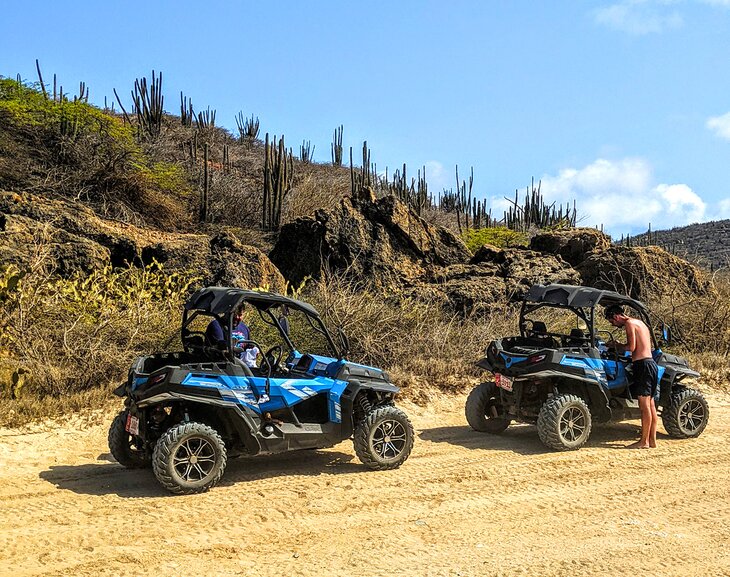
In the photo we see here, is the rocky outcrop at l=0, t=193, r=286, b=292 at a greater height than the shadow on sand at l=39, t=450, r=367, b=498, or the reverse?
the rocky outcrop at l=0, t=193, r=286, b=292

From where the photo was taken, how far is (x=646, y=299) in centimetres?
1563

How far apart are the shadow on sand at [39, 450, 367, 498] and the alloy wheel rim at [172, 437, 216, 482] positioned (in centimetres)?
26

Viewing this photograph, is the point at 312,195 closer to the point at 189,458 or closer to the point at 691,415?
the point at 691,415

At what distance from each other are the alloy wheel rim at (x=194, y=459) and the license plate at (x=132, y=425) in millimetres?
510

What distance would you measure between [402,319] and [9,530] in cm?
786

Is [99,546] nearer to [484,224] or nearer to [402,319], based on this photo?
[402,319]

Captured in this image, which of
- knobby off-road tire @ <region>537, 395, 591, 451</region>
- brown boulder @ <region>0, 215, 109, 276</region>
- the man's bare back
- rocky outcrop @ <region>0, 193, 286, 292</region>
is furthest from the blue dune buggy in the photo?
brown boulder @ <region>0, 215, 109, 276</region>

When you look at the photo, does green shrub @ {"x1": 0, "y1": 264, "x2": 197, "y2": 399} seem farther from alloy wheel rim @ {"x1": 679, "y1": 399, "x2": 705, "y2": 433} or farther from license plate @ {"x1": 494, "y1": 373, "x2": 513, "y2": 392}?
alloy wheel rim @ {"x1": 679, "y1": 399, "x2": 705, "y2": 433}

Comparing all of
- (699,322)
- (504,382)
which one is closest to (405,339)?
(504,382)

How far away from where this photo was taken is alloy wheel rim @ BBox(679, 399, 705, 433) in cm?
874

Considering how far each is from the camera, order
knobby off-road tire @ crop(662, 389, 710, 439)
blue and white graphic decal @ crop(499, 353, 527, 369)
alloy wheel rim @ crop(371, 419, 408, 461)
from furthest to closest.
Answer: knobby off-road tire @ crop(662, 389, 710, 439)
blue and white graphic decal @ crop(499, 353, 527, 369)
alloy wheel rim @ crop(371, 419, 408, 461)

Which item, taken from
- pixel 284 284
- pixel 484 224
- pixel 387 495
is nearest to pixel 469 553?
pixel 387 495

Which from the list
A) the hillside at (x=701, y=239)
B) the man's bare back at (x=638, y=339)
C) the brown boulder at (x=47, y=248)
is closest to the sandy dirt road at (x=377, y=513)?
the man's bare back at (x=638, y=339)

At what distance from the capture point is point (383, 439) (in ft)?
23.2
